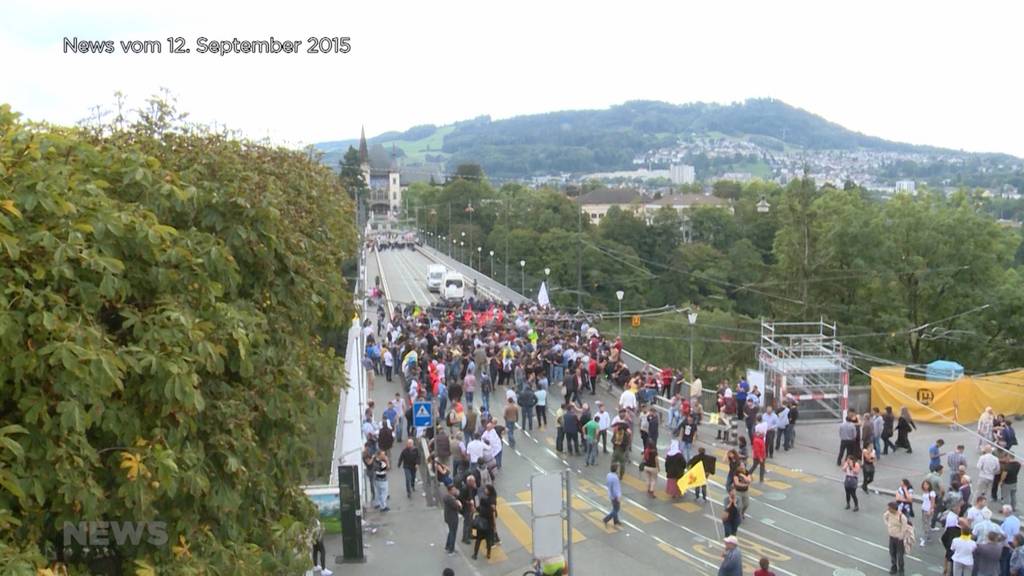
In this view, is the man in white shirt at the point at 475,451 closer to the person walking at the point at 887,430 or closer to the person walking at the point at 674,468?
the person walking at the point at 674,468

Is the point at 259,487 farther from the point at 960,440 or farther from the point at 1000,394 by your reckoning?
the point at 1000,394

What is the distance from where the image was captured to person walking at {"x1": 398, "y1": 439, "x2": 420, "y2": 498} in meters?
18.8

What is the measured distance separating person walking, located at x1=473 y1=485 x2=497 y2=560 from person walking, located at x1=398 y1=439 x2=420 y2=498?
3106mm

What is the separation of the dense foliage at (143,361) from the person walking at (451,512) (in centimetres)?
472

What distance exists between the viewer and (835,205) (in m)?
62.7

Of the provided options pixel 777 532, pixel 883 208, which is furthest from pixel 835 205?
pixel 777 532

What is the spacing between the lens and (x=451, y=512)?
15898mm

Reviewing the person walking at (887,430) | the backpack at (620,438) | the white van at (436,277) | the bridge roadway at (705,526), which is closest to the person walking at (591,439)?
the bridge roadway at (705,526)

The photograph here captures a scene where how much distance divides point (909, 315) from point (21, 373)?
168 feet

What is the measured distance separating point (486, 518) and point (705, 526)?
13.9 ft

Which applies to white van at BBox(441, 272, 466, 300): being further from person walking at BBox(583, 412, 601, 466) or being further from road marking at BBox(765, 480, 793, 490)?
road marking at BBox(765, 480, 793, 490)

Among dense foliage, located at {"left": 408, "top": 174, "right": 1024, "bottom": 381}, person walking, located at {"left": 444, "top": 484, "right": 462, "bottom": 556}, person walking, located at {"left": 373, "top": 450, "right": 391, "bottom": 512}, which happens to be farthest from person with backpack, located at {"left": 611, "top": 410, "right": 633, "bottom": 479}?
dense foliage, located at {"left": 408, "top": 174, "right": 1024, "bottom": 381}
